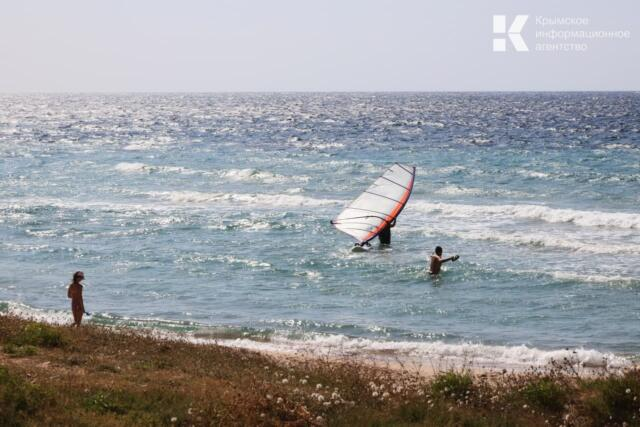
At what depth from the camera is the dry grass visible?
8297 millimetres

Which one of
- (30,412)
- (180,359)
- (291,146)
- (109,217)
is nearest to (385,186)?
(109,217)

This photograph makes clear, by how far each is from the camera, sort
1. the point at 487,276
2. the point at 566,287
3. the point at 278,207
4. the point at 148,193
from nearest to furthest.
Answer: the point at 566,287, the point at 487,276, the point at 278,207, the point at 148,193

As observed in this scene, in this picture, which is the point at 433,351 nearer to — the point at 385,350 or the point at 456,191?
the point at 385,350

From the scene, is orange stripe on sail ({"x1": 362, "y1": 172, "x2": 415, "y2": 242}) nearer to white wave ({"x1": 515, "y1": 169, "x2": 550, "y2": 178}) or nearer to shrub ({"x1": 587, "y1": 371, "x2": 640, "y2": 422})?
shrub ({"x1": 587, "y1": 371, "x2": 640, "y2": 422})

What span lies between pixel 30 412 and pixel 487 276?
15411 mm

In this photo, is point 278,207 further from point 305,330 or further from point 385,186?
point 305,330

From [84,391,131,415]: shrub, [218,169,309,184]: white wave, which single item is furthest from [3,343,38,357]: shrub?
[218,169,309,184]: white wave

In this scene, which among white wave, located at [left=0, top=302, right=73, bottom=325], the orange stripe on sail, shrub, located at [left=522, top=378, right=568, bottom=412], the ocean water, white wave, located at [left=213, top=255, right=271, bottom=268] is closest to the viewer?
shrub, located at [left=522, top=378, right=568, bottom=412]

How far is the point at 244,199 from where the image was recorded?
37.0 metres

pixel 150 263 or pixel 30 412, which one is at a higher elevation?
pixel 30 412

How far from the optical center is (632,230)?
90.8ft

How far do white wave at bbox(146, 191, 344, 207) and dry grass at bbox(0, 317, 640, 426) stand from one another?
2394 centimetres

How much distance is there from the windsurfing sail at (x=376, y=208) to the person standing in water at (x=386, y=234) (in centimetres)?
12

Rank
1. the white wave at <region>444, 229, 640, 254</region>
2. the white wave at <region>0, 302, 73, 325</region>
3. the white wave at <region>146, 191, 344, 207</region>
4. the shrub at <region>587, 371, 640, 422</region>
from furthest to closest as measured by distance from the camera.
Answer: the white wave at <region>146, 191, 344, 207</region>
the white wave at <region>444, 229, 640, 254</region>
the white wave at <region>0, 302, 73, 325</region>
the shrub at <region>587, 371, 640, 422</region>
